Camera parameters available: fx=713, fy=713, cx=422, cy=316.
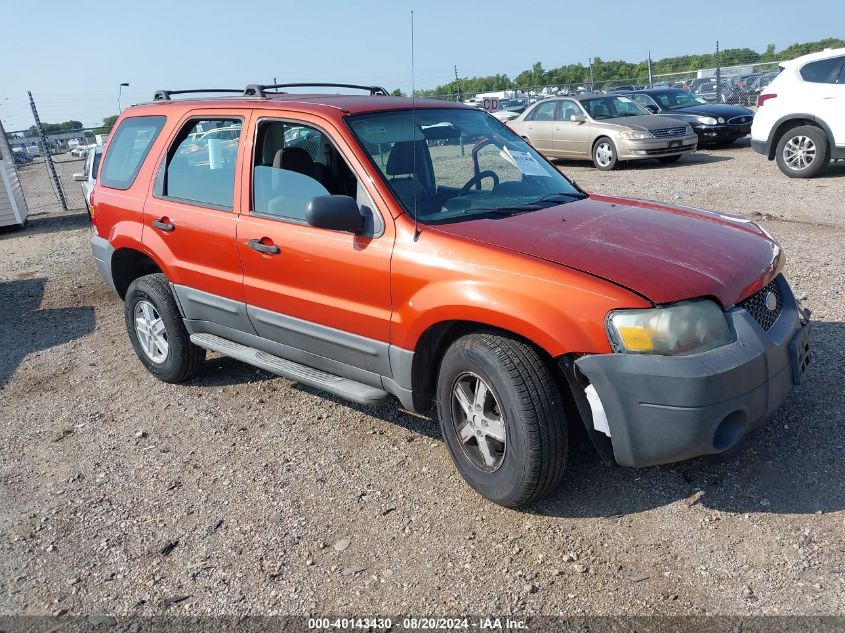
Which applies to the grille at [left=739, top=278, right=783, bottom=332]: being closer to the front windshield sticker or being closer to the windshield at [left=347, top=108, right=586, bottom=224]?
the windshield at [left=347, top=108, right=586, bottom=224]

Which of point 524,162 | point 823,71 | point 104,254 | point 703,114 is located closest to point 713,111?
point 703,114

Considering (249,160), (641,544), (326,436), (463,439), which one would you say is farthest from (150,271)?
(641,544)

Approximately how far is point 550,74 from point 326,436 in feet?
253

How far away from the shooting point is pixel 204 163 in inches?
180

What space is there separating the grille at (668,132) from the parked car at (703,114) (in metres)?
1.09

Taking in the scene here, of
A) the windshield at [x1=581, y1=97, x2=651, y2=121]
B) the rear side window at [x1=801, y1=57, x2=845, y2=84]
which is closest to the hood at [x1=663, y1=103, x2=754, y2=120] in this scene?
the windshield at [x1=581, y1=97, x2=651, y2=121]

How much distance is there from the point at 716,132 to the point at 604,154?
328 centimetres

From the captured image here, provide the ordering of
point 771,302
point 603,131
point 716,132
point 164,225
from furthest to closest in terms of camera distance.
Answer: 1. point 716,132
2. point 603,131
3. point 164,225
4. point 771,302

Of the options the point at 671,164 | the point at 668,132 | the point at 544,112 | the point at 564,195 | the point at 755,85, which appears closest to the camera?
the point at 564,195

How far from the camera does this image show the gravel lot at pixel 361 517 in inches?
113

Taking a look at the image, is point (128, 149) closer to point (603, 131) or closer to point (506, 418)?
point (506, 418)

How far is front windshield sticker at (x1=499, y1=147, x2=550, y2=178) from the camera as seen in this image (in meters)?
4.26

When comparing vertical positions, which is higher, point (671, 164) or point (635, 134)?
point (635, 134)

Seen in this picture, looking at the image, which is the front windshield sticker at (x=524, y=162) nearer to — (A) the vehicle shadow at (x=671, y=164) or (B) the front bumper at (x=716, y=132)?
(A) the vehicle shadow at (x=671, y=164)
